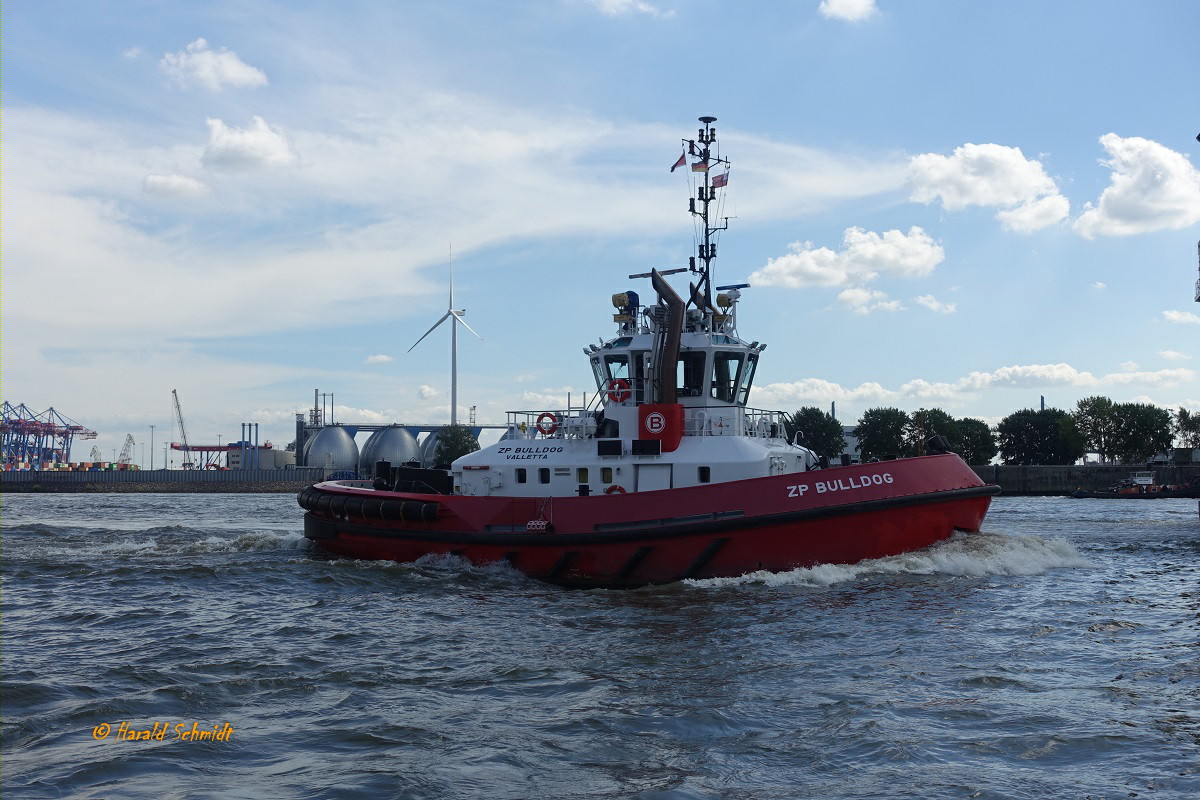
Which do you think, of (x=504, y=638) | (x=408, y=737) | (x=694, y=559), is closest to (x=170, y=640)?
(x=504, y=638)

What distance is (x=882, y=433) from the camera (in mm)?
62500

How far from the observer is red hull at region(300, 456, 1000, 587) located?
12.0 m

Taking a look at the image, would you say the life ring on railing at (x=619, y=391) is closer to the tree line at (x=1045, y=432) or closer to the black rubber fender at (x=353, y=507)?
the black rubber fender at (x=353, y=507)

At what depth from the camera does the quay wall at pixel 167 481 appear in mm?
75938

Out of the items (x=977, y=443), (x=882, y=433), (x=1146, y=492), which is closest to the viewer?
(x=1146, y=492)

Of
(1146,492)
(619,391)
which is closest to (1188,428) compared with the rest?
(1146,492)

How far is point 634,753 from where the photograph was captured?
5867 mm

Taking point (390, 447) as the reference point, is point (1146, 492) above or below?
below

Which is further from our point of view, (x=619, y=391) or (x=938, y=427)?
(x=938, y=427)

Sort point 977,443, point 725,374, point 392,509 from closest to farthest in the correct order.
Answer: point 392,509, point 725,374, point 977,443

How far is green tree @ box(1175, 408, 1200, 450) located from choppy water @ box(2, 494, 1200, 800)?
62.0 m

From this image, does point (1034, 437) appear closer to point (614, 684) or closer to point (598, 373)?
point (598, 373)

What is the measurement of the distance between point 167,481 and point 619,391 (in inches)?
2937

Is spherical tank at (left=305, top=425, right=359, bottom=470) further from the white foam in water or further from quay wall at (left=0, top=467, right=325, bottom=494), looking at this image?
the white foam in water
